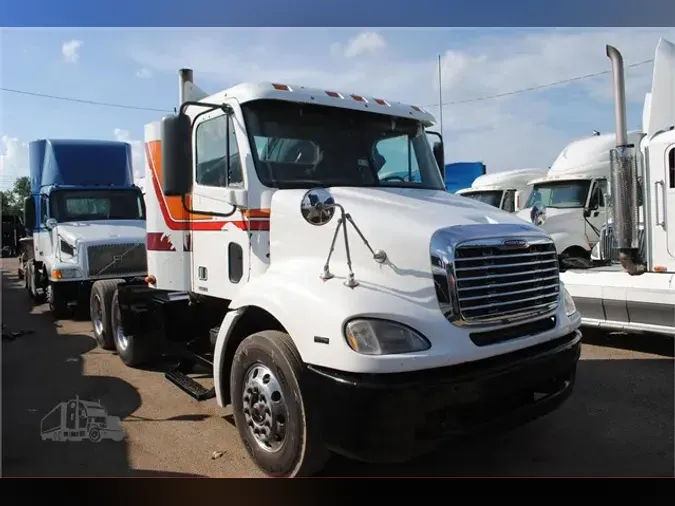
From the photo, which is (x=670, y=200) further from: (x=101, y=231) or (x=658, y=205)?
(x=101, y=231)

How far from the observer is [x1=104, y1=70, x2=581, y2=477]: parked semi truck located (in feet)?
10.4

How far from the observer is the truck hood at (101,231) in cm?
937

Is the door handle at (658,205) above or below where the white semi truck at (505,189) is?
below

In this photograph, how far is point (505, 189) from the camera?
1452 cm

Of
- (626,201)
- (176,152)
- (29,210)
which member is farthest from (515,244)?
(29,210)

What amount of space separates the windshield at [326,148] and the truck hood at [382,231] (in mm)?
232

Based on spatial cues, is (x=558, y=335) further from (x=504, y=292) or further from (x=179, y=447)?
(x=179, y=447)

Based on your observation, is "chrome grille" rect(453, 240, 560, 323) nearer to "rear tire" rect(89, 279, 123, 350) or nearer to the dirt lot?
the dirt lot

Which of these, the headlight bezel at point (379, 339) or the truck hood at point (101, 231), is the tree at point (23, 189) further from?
the headlight bezel at point (379, 339)

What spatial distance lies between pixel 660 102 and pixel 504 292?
18.2 feet

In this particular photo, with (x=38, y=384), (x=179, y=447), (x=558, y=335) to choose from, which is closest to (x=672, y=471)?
(x=558, y=335)

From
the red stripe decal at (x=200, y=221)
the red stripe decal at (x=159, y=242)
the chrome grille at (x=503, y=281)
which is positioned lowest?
the chrome grille at (x=503, y=281)

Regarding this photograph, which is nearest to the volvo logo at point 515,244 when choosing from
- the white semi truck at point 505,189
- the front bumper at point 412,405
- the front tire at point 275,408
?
the front bumper at point 412,405

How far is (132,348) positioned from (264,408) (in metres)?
3.36
